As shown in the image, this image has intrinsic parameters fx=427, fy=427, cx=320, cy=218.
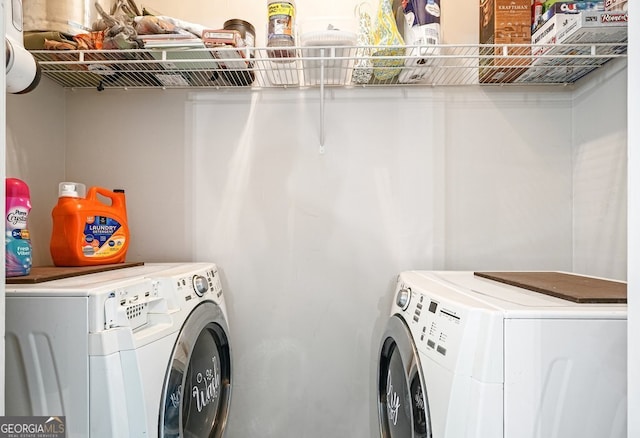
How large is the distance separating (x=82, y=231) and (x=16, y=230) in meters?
0.29

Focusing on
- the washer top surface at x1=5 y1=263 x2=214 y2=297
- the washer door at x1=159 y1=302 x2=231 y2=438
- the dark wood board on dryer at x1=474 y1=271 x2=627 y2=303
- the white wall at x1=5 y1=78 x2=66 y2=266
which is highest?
the white wall at x1=5 y1=78 x2=66 y2=266

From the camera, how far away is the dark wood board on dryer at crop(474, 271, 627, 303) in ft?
3.22

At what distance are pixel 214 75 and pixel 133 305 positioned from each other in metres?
1.00

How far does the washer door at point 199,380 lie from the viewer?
3.72 feet

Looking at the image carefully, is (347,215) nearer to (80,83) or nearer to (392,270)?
Result: (392,270)

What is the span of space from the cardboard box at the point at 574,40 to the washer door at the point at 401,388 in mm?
1051

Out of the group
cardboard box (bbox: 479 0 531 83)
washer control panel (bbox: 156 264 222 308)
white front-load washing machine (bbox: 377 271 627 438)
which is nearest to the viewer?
white front-load washing machine (bbox: 377 271 627 438)

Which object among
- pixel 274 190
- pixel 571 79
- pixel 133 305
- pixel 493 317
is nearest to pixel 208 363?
pixel 133 305

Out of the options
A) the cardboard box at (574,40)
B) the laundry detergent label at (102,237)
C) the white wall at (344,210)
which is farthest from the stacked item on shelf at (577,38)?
the laundry detergent label at (102,237)

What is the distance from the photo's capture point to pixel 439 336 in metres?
1.02

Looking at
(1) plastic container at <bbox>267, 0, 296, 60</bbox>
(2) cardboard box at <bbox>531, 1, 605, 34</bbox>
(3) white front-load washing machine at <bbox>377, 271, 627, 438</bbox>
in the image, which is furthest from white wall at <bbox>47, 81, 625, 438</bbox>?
(3) white front-load washing machine at <bbox>377, 271, 627, 438</bbox>

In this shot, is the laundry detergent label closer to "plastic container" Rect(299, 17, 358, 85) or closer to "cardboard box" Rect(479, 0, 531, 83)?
"plastic container" Rect(299, 17, 358, 85)

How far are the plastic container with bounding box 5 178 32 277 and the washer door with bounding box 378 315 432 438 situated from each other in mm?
1077

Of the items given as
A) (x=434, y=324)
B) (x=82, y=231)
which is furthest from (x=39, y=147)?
(x=434, y=324)
